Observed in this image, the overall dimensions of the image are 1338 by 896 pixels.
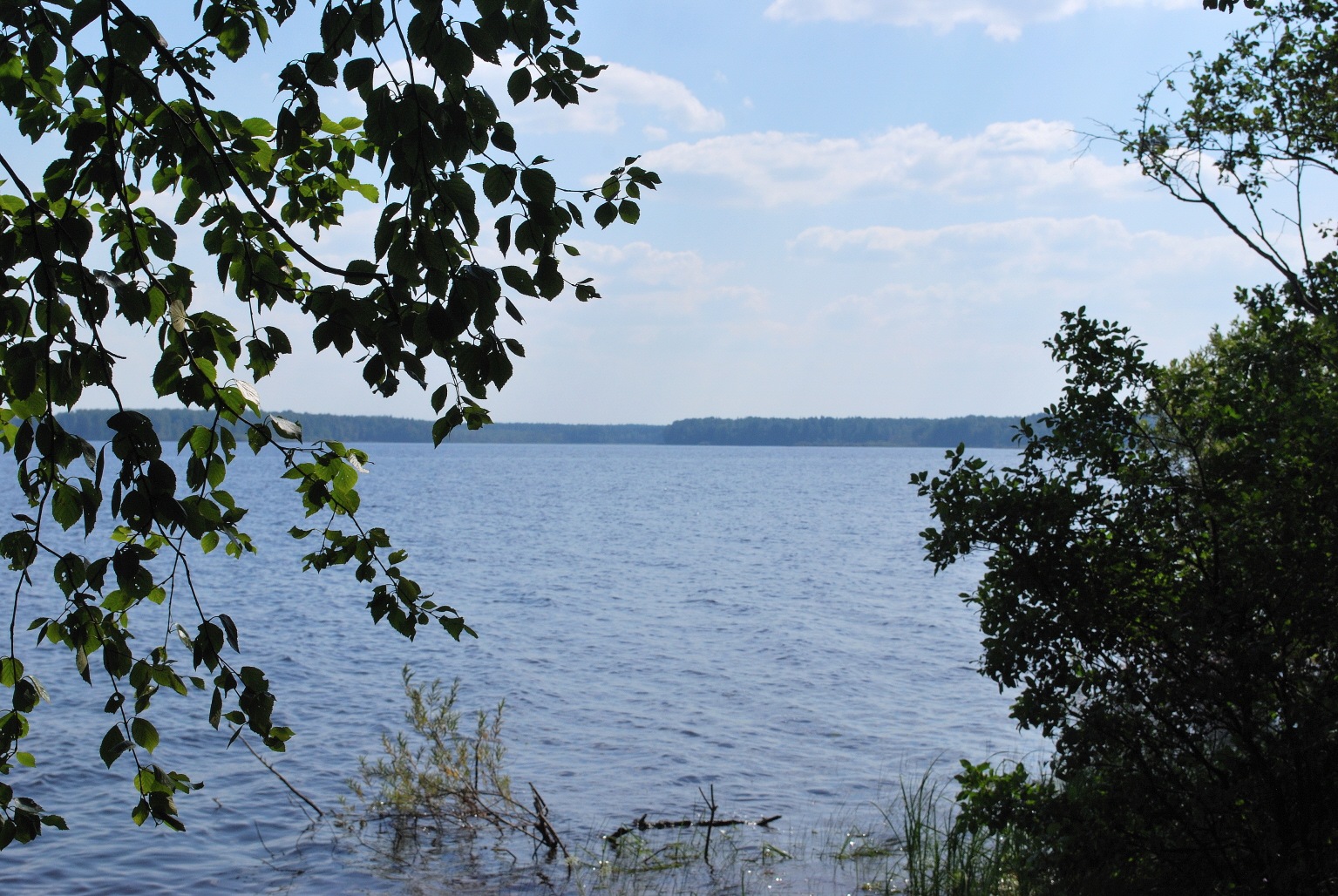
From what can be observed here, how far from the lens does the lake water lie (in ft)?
38.1

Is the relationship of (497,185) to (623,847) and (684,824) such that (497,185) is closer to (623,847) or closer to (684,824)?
(623,847)

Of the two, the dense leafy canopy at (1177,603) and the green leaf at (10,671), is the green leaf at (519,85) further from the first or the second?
the dense leafy canopy at (1177,603)

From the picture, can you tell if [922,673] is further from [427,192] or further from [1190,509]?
[427,192]

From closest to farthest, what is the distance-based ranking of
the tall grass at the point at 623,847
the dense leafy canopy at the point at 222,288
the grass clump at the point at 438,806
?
the dense leafy canopy at the point at 222,288
the tall grass at the point at 623,847
the grass clump at the point at 438,806

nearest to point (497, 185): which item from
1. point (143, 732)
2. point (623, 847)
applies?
point (143, 732)

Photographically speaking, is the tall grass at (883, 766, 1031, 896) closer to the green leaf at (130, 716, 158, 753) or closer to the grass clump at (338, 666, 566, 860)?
the grass clump at (338, 666, 566, 860)

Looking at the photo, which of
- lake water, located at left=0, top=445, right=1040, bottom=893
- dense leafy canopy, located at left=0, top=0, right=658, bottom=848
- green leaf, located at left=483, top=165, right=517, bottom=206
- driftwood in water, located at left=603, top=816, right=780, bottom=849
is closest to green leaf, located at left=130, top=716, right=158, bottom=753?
dense leafy canopy, located at left=0, top=0, right=658, bottom=848

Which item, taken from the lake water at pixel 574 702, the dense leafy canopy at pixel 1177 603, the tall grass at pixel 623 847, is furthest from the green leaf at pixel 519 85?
the lake water at pixel 574 702

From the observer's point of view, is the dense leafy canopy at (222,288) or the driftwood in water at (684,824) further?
the driftwood in water at (684,824)

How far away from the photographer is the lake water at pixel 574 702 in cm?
1160

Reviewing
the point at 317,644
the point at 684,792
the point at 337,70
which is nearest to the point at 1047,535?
the point at 337,70

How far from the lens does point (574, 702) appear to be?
17.9 m

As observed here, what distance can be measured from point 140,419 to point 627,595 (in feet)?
Result: 92.3

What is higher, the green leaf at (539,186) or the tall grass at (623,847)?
the green leaf at (539,186)
